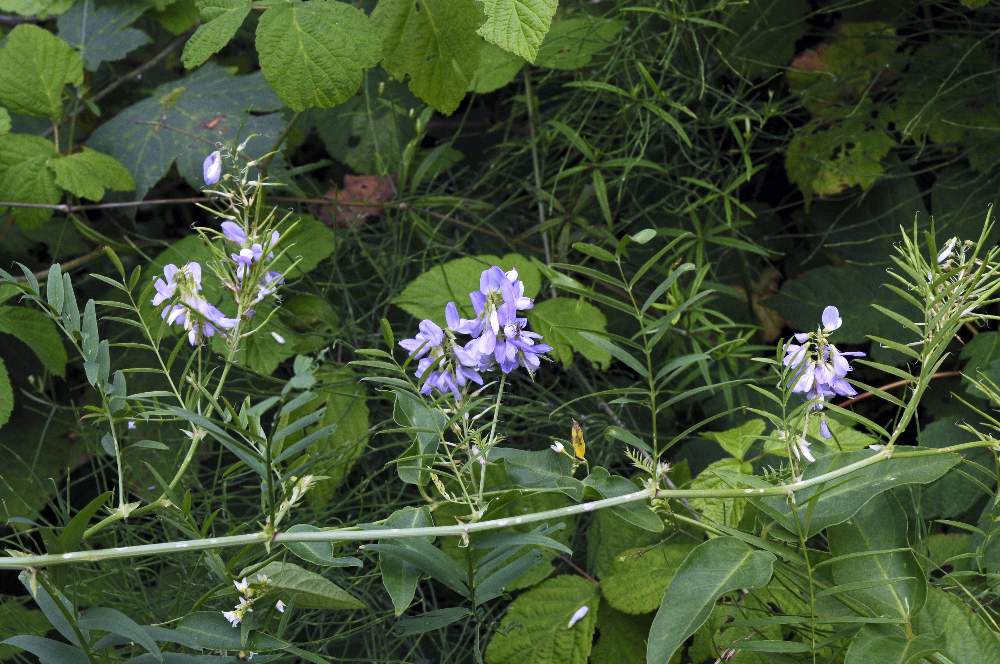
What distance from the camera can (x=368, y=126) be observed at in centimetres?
181

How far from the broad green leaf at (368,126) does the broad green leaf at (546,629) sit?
0.91 metres

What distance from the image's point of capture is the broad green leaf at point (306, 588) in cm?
84

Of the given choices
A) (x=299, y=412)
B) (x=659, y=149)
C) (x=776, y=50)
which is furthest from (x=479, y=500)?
(x=776, y=50)

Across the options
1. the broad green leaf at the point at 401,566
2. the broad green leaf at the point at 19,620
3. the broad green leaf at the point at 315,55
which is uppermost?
the broad green leaf at the point at 315,55

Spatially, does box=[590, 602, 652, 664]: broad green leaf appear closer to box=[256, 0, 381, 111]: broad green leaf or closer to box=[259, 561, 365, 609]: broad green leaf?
box=[259, 561, 365, 609]: broad green leaf

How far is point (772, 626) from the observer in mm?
1001

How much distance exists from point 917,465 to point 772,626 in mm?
268

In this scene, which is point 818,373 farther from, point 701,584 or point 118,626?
point 118,626

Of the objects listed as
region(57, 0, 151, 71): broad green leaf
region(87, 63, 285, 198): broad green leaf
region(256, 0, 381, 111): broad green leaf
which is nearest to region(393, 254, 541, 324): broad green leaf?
region(256, 0, 381, 111): broad green leaf

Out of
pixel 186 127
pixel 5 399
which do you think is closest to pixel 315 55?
pixel 186 127

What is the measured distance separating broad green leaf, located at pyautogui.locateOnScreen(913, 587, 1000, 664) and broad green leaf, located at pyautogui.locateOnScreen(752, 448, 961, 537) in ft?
0.42

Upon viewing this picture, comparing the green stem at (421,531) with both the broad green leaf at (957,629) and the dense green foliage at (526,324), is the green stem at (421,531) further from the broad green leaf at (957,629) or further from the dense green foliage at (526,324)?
the broad green leaf at (957,629)

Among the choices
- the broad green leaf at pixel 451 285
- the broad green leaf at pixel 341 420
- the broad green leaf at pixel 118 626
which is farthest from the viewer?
the broad green leaf at pixel 451 285

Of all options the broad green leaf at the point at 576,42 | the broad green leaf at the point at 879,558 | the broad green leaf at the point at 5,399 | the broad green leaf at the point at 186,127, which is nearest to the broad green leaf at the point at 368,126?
the broad green leaf at the point at 186,127
